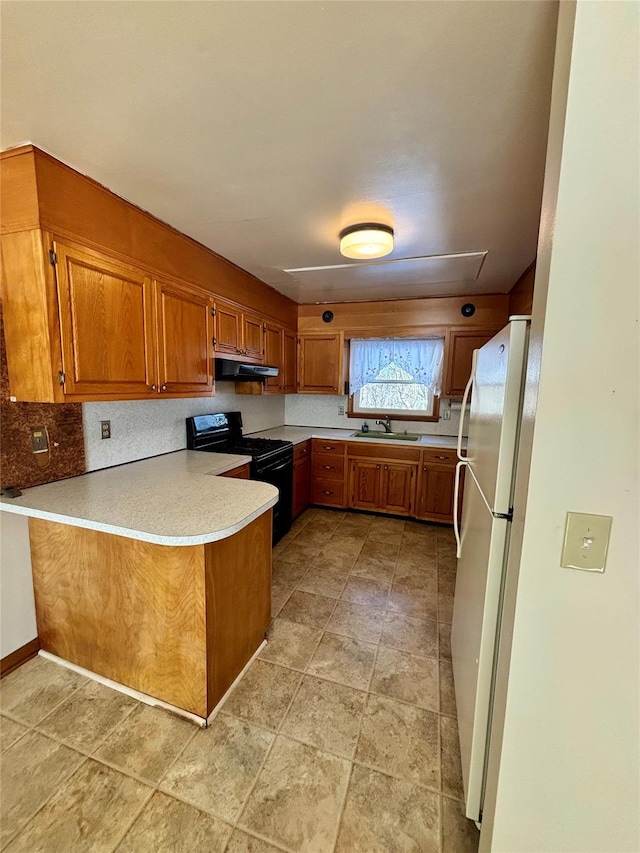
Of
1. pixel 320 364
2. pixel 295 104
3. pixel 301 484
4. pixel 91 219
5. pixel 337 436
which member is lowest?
pixel 301 484

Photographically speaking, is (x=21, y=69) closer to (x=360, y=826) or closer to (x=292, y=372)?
(x=360, y=826)

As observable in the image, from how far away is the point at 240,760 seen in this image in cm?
138

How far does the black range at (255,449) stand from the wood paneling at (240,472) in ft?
0.19

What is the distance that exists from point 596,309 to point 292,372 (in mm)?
3477

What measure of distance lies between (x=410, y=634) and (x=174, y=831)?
1.41 m

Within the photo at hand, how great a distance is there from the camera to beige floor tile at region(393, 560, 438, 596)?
262 cm

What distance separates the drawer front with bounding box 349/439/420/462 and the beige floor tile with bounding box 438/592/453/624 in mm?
1404

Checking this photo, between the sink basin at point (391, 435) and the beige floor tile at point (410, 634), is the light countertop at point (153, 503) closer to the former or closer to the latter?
the beige floor tile at point (410, 634)

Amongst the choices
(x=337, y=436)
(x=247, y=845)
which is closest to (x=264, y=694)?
(x=247, y=845)

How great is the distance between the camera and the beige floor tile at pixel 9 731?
1.42m

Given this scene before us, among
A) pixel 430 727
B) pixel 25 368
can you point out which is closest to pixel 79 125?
pixel 25 368

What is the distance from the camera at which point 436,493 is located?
3541 millimetres

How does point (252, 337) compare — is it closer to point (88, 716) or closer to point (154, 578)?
point (154, 578)

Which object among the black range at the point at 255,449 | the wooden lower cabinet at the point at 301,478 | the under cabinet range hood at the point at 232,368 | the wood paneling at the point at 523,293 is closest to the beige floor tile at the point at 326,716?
the black range at the point at 255,449
